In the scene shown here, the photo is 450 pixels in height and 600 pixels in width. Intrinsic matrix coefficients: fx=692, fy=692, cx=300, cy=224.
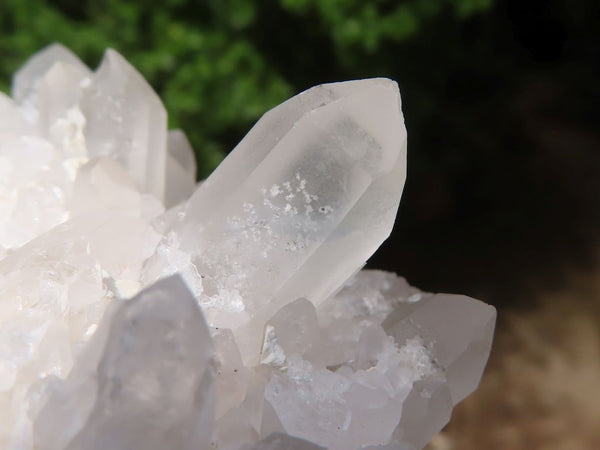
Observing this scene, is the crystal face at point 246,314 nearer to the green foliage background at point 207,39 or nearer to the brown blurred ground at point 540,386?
the green foliage background at point 207,39

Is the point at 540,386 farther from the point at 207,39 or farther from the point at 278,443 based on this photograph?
the point at 278,443

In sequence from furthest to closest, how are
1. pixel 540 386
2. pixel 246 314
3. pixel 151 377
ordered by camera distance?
pixel 540 386, pixel 246 314, pixel 151 377

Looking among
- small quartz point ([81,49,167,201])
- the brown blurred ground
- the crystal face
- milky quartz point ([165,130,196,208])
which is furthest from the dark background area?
the crystal face

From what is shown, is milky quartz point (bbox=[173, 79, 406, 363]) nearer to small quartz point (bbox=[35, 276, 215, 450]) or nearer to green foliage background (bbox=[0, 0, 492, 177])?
small quartz point (bbox=[35, 276, 215, 450])

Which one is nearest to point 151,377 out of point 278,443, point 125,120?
point 278,443

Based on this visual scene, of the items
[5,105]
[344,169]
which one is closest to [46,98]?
[5,105]
